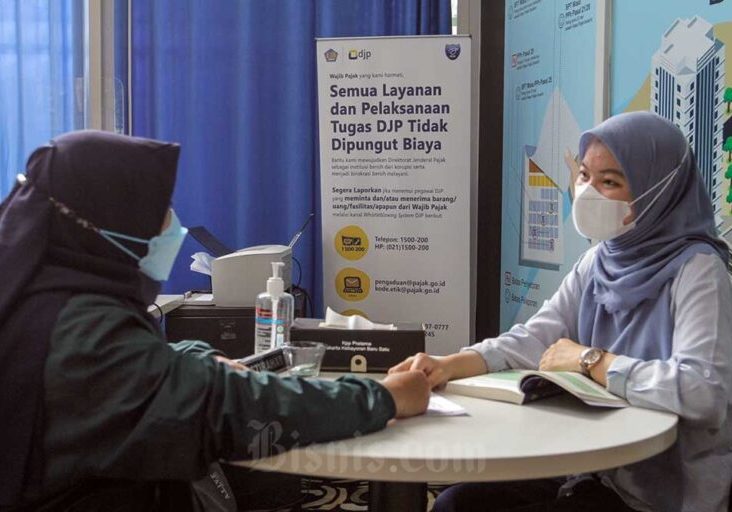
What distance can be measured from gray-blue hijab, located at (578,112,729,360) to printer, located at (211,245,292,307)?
161 centimetres

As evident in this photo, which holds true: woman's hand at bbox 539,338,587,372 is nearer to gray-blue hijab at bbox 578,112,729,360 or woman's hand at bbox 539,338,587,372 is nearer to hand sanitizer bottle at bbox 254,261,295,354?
gray-blue hijab at bbox 578,112,729,360

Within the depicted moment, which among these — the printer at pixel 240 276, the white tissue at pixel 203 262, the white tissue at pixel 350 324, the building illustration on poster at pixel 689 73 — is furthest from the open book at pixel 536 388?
the white tissue at pixel 203 262

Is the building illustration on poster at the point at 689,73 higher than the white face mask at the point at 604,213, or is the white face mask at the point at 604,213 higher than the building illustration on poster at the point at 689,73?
the building illustration on poster at the point at 689,73

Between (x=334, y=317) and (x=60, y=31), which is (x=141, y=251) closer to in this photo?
(x=334, y=317)

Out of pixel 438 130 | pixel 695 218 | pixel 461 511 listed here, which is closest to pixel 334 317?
pixel 461 511

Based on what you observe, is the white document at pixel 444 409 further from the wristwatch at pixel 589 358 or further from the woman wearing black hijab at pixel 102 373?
the wristwatch at pixel 589 358

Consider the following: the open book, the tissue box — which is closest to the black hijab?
the tissue box

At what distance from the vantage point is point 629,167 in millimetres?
1778

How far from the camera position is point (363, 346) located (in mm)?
1827

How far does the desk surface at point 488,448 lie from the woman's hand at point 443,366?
0.23 m

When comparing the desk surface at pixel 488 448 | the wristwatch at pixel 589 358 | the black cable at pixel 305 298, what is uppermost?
the wristwatch at pixel 589 358

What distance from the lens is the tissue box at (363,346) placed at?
1821 millimetres

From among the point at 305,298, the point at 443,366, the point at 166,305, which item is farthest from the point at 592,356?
the point at 305,298

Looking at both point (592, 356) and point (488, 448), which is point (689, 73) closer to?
point (592, 356)
